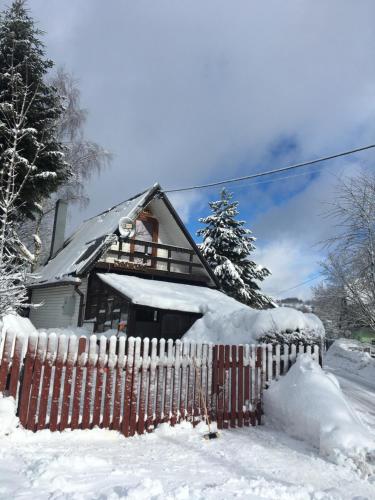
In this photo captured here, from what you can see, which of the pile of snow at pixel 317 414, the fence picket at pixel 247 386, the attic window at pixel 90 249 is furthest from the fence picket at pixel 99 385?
the attic window at pixel 90 249

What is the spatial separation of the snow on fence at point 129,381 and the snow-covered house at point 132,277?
20.2 ft

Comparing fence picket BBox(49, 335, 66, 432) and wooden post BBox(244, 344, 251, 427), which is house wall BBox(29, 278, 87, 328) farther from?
wooden post BBox(244, 344, 251, 427)

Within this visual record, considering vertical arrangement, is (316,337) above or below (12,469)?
above

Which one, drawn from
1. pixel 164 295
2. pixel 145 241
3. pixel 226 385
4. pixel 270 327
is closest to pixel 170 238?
pixel 145 241

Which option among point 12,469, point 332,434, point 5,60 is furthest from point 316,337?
point 5,60

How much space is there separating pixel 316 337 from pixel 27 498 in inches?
284

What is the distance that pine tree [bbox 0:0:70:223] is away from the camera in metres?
15.7

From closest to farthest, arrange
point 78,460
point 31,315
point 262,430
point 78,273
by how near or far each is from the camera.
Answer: point 78,460, point 262,430, point 78,273, point 31,315

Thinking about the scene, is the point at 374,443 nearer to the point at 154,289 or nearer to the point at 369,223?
the point at 154,289

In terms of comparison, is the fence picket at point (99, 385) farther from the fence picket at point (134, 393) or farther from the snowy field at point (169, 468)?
the fence picket at point (134, 393)

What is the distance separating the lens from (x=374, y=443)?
5.23 m

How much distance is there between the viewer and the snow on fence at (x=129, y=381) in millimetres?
5457

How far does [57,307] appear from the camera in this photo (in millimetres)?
17594

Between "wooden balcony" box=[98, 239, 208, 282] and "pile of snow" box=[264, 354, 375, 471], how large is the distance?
10.2 m
